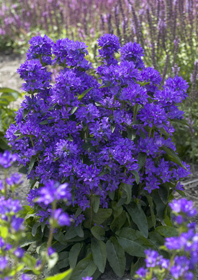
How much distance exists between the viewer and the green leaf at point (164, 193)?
2227mm

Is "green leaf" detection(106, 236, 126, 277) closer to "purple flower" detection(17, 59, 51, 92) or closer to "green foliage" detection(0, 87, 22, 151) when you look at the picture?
"purple flower" detection(17, 59, 51, 92)

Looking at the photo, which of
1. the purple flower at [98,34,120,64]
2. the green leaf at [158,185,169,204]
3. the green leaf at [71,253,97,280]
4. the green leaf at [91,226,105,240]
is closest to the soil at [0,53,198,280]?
the green leaf at [71,253,97,280]

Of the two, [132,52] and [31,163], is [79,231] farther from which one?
[132,52]

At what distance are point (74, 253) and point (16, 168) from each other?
1715 millimetres

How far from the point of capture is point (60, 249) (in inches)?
85.2

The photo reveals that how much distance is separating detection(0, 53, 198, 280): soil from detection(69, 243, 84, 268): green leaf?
9.4 inches

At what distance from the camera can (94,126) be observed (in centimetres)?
201

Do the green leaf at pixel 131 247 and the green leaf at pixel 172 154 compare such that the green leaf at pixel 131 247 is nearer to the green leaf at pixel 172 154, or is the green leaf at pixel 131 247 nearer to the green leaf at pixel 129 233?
the green leaf at pixel 129 233

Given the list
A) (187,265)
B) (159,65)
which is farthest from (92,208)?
(159,65)

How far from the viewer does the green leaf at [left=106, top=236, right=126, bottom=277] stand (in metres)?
2.11

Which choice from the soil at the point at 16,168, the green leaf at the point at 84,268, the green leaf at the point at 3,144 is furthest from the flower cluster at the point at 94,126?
the green leaf at the point at 3,144

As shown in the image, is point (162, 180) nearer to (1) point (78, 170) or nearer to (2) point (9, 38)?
(1) point (78, 170)

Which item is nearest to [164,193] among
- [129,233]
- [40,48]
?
[129,233]

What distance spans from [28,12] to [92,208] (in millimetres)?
6008
